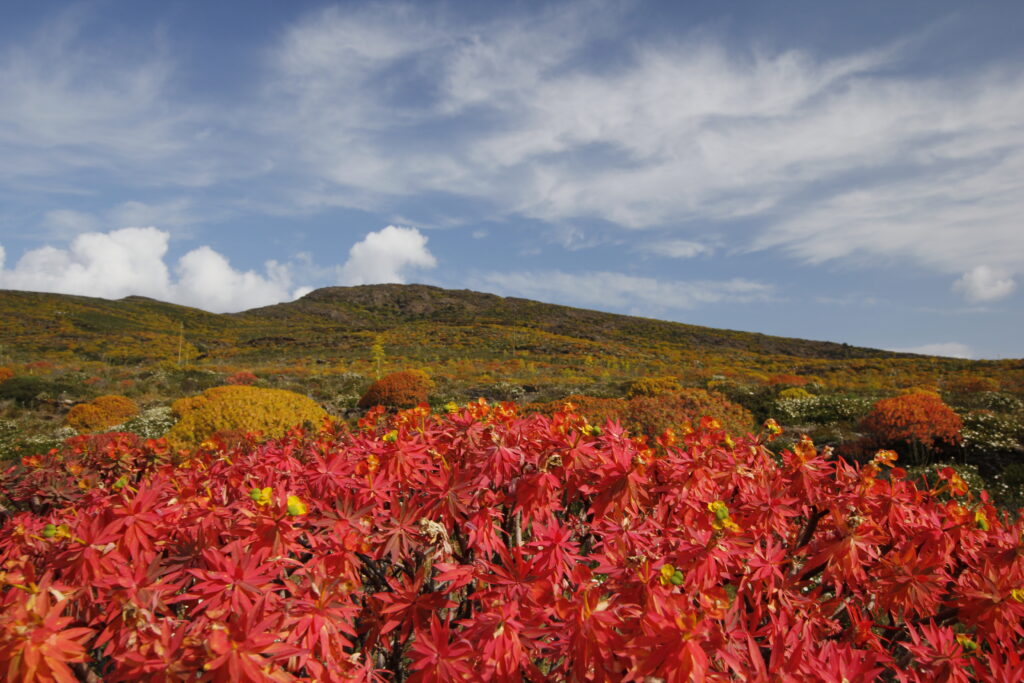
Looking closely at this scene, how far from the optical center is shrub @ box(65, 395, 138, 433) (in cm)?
1114

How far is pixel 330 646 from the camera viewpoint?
1.61 metres

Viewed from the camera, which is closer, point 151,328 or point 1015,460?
point 1015,460

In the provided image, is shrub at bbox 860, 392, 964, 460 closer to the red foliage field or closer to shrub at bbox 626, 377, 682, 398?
shrub at bbox 626, 377, 682, 398

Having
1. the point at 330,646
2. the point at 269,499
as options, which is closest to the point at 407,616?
the point at 330,646

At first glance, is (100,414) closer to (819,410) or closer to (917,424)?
(917,424)

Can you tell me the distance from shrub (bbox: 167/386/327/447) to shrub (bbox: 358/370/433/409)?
3.17m

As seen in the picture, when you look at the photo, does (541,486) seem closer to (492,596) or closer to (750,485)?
(492,596)

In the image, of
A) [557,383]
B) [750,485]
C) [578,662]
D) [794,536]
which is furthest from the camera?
[557,383]

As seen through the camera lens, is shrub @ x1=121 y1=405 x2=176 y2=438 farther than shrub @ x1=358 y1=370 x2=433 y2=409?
No

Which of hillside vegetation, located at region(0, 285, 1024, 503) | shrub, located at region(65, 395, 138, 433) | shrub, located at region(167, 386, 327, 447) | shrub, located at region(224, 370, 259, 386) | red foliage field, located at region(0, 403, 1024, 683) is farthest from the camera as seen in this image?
shrub, located at region(224, 370, 259, 386)

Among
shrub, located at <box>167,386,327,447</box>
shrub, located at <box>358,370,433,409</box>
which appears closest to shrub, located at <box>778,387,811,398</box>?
shrub, located at <box>358,370,433,409</box>

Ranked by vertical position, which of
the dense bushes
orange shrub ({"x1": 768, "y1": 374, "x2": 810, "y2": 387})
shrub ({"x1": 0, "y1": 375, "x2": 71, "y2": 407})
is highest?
orange shrub ({"x1": 768, "y1": 374, "x2": 810, "y2": 387})

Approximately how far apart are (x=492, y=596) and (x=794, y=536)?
1.61 m

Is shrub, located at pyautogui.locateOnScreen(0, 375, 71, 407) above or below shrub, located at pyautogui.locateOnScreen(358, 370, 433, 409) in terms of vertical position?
below
